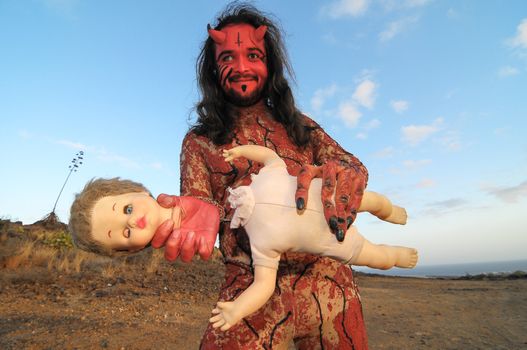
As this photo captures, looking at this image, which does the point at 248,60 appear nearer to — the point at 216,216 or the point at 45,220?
the point at 216,216

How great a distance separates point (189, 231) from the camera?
2064 mm

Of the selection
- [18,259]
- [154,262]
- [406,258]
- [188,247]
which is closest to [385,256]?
[406,258]

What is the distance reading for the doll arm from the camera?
7.11 feet

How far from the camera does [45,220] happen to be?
15953mm

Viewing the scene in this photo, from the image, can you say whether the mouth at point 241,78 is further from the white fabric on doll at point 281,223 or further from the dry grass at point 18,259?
the dry grass at point 18,259

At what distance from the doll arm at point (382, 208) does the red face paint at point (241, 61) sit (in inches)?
43.9

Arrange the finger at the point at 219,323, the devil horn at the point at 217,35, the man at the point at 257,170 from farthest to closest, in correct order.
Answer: the devil horn at the point at 217,35, the man at the point at 257,170, the finger at the point at 219,323

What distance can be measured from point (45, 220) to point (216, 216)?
16428 mm

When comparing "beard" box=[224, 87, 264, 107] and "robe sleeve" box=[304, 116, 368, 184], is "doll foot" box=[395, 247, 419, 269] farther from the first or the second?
"beard" box=[224, 87, 264, 107]

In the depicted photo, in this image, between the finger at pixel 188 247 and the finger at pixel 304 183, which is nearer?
the finger at pixel 304 183

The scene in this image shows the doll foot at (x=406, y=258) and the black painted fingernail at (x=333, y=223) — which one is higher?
the black painted fingernail at (x=333, y=223)

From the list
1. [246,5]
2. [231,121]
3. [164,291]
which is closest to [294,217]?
[231,121]

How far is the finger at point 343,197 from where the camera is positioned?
1.82 metres

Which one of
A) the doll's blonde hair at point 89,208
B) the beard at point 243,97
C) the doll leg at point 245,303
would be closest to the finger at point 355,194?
the doll leg at point 245,303
